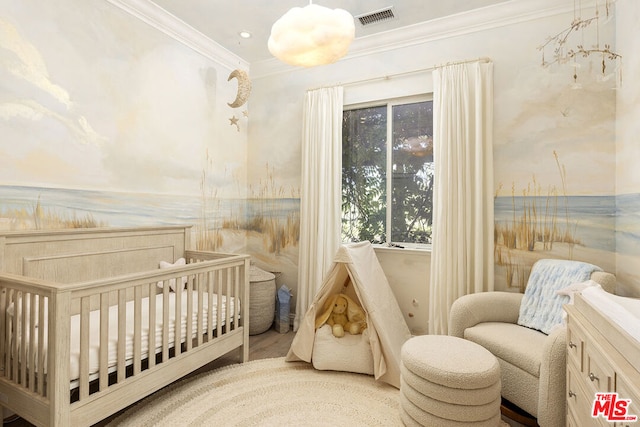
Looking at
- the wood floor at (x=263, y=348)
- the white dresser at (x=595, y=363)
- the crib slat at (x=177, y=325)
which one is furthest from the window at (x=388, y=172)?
the crib slat at (x=177, y=325)

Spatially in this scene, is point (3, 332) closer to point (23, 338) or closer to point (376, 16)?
point (23, 338)

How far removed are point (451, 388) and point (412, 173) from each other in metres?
1.96

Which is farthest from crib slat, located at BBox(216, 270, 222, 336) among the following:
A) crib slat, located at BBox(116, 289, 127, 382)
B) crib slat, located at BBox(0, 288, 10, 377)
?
crib slat, located at BBox(0, 288, 10, 377)

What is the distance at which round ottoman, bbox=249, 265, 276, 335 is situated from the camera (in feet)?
10.7

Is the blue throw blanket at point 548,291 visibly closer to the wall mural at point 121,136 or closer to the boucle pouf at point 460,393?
the boucle pouf at point 460,393

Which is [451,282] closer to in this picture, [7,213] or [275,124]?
[275,124]

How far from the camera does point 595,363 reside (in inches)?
44.9

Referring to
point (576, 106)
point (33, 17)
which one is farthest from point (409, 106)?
point (33, 17)

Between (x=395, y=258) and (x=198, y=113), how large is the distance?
7.73 feet

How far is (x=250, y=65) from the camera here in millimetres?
3818

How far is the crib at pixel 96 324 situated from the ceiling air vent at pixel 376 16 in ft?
7.32

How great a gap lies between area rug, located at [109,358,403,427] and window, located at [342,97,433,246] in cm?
142

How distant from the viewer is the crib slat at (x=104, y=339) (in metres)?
1.63

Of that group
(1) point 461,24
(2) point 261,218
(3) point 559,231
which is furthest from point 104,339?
(1) point 461,24
